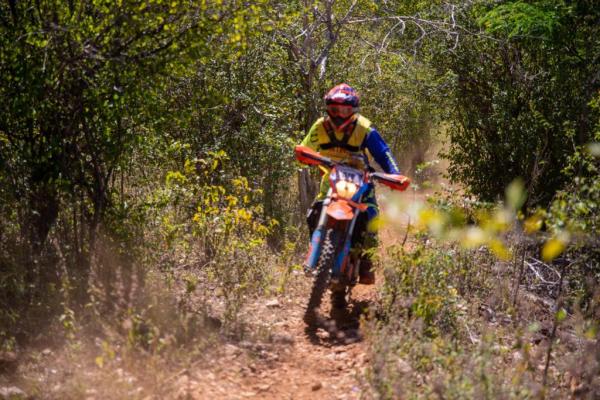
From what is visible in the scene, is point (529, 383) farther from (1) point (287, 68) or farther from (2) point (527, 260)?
(1) point (287, 68)

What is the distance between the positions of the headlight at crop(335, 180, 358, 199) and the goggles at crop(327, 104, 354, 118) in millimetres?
734

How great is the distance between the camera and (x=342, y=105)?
558 cm

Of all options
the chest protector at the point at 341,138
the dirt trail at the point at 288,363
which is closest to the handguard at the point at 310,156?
the chest protector at the point at 341,138

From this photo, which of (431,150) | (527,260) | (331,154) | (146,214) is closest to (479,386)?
(331,154)

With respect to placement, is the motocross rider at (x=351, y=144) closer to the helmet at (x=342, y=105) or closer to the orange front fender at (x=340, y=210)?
the helmet at (x=342, y=105)

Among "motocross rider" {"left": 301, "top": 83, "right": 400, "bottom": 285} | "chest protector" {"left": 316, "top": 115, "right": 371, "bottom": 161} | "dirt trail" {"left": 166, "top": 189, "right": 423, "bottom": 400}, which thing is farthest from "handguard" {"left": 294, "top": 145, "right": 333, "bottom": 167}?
"dirt trail" {"left": 166, "top": 189, "right": 423, "bottom": 400}

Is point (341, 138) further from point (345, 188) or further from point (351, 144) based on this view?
point (345, 188)

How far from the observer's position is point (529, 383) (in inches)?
154

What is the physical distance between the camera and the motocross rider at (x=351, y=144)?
5551 mm

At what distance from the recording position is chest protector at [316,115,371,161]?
5711mm

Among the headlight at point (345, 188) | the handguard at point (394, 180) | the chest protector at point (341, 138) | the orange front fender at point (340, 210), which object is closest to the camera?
the orange front fender at point (340, 210)

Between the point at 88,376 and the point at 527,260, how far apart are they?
5.50m

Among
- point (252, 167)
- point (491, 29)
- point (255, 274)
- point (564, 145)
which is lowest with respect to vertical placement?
point (255, 274)

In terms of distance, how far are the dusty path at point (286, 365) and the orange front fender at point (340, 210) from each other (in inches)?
40.0
